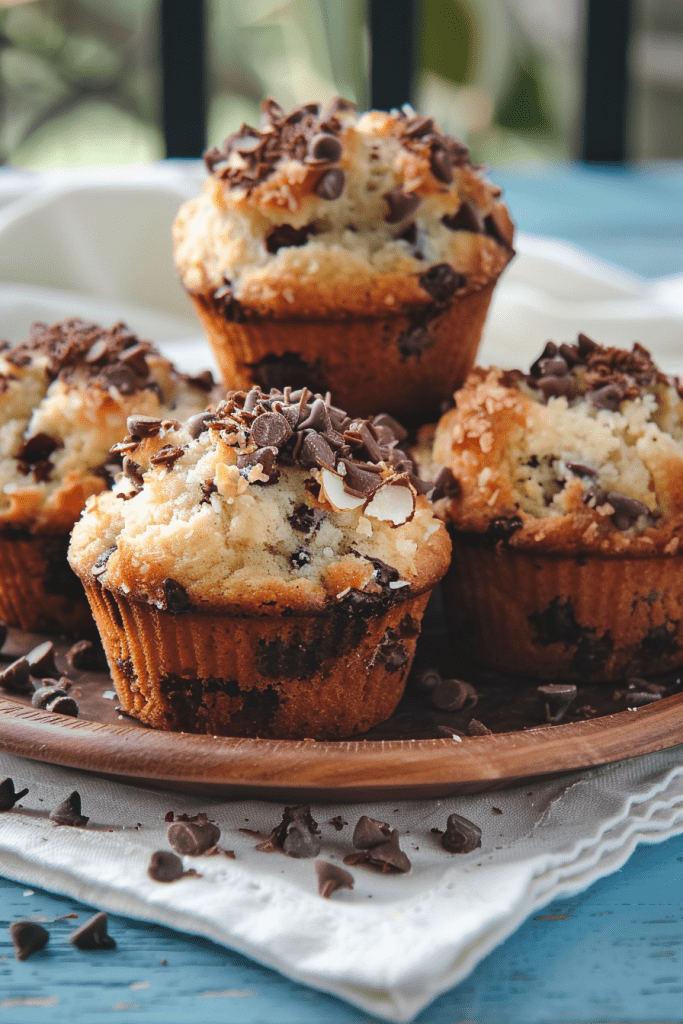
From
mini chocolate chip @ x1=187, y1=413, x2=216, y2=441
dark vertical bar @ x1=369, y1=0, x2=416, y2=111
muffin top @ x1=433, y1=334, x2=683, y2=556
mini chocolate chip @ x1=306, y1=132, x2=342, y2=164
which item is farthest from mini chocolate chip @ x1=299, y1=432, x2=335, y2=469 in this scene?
dark vertical bar @ x1=369, y1=0, x2=416, y2=111

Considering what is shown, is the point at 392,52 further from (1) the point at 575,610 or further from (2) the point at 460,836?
(2) the point at 460,836

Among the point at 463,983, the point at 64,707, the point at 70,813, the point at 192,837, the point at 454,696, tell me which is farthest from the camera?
the point at 454,696

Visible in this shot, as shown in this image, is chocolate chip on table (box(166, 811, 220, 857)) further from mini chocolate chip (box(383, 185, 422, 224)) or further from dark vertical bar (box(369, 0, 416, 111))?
dark vertical bar (box(369, 0, 416, 111))

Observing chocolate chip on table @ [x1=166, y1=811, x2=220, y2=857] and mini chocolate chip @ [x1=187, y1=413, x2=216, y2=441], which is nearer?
chocolate chip on table @ [x1=166, y1=811, x2=220, y2=857]

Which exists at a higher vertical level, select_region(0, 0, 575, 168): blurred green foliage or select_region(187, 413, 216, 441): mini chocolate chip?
select_region(187, 413, 216, 441): mini chocolate chip

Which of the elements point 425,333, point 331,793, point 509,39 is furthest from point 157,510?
point 509,39

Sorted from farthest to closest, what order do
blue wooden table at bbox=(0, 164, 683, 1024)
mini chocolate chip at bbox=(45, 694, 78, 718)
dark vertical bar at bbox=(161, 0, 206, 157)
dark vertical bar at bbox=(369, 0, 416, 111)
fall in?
dark vertical bar at bbox=(369, 0, 416, 111)
dark vertical bar at bbox=(161, 0, 206, 157)
mini chocolate chip at bbox=(45, 694, 78, 718)
blue wooden table at bbox=(0, 164, 683, 1024)

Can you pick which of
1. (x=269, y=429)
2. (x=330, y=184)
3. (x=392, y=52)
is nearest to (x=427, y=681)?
(x=269, y=429)
